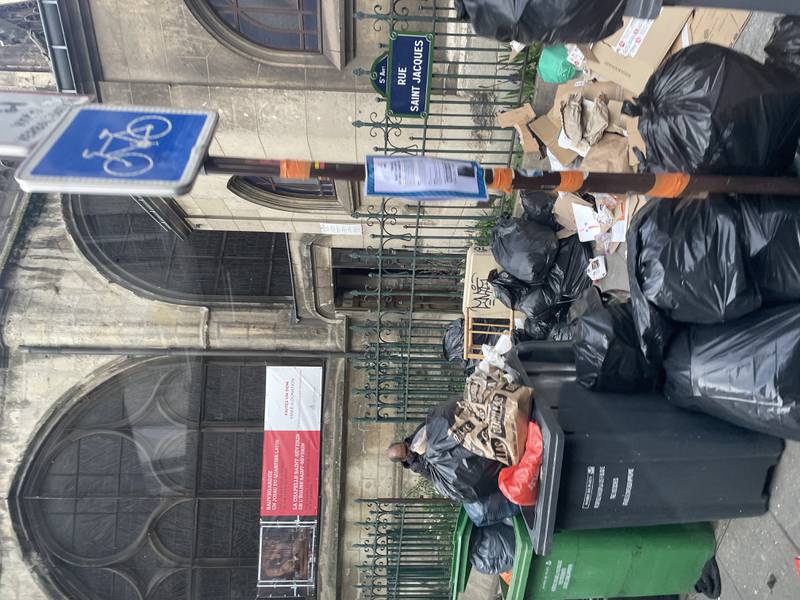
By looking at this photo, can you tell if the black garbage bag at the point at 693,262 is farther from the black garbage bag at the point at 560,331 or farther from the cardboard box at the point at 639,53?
the black garbage bag at the point at 560,331

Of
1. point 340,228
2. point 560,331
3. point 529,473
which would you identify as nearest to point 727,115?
point 529,473

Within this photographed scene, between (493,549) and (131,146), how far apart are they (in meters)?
3.45

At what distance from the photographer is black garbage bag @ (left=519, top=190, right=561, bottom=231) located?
209 inches

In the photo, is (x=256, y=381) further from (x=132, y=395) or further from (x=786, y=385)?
(x=786, y=385)

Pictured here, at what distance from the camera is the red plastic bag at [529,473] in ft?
9.92

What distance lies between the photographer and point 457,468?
359 cm

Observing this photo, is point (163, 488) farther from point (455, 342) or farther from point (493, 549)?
point (493, 549)

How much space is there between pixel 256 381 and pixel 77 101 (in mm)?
6189

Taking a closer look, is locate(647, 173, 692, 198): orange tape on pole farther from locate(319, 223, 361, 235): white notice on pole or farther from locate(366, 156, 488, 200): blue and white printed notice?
locate(319, 223, 361, 235): white notice on pole

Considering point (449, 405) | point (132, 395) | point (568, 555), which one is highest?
point (449, 405)

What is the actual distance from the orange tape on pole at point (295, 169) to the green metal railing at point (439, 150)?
8.71 feet

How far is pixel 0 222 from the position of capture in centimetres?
727

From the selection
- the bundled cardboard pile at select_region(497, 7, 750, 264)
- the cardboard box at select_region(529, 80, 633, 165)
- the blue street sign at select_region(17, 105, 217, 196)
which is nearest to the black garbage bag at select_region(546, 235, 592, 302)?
the bundled cardboard pile at select_region(497, 7, 750, 264)

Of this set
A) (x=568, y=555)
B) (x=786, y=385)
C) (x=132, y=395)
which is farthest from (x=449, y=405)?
(x=132, y=395)
